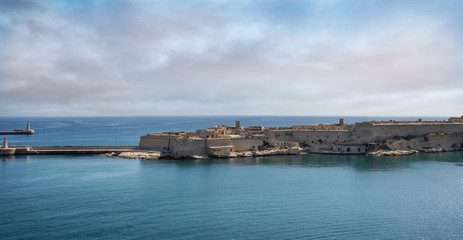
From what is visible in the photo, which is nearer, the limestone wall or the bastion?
the bastion

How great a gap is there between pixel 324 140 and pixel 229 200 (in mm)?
27664

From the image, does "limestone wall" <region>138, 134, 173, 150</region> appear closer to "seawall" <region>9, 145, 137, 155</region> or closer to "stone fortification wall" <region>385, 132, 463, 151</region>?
"seawall" <region>9, 145, 137, 155</region>

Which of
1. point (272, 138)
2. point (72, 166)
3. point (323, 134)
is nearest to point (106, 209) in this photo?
point (72, 166)

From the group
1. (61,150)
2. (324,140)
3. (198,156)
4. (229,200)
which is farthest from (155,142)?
(229,200)

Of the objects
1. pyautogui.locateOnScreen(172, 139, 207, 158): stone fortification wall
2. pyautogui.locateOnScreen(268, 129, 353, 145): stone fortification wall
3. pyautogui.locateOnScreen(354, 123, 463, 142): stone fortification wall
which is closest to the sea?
pyautogui.locateOnScreen(172, 139, 207, 158): stone fortification wall

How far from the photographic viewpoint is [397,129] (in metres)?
47.5

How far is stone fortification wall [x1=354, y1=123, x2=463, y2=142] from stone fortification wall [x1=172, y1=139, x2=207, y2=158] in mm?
20881

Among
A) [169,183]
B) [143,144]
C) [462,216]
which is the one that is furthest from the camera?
[143,144]

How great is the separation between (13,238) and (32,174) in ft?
53.4

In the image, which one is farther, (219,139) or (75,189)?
(219,139)

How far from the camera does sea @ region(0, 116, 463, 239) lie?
1691 centimetres

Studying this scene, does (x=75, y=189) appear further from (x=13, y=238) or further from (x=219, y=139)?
(x=219, y=139)

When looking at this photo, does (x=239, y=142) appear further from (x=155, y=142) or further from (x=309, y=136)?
(x=155, y=142)

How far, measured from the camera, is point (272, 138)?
46.9 metres
